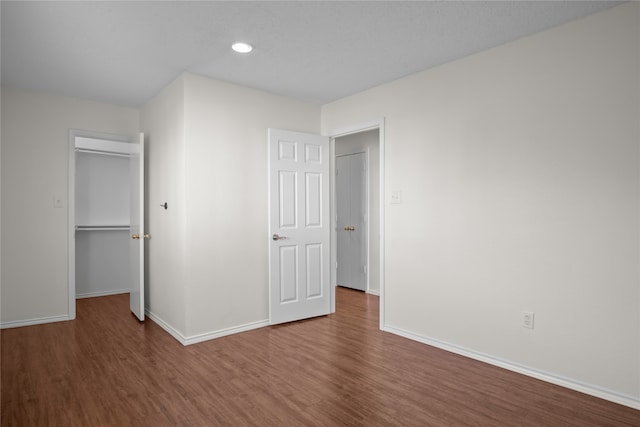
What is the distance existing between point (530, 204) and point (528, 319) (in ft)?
2.75

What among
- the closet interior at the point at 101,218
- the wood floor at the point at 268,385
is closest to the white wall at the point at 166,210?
the wood floor at the point at 268,385

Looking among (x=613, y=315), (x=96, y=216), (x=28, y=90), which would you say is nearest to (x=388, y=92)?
(x=613, y=315)

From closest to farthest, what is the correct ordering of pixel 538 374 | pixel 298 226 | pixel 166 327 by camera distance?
pixel 538 374
pixel 166 327
pixel 298 226

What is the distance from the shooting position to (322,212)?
4.34m

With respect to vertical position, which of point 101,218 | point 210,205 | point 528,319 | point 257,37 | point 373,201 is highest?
point 257,37

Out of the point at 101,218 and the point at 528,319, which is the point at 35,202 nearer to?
the point at 101,218

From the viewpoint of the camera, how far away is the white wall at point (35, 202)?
390cm

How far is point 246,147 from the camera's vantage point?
384 cm

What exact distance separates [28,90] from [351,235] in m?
4.39

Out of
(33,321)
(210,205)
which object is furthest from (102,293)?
(210,205)

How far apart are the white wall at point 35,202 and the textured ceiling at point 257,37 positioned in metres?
0.39

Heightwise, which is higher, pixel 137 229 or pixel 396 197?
pixel 396 197

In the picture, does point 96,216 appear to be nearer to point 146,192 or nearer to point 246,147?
point 146,192

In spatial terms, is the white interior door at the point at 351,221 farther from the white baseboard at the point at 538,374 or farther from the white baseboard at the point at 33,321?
the white baseboard at the point at 33,321
